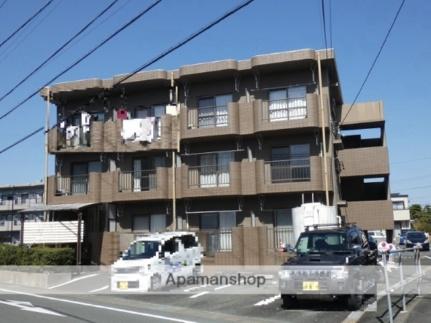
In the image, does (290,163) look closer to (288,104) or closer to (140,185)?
(288,104)

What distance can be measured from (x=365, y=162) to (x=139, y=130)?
11130 millimetres

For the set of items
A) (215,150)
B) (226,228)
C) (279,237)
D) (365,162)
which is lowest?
(279,237)

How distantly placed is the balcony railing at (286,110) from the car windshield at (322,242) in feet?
35.0

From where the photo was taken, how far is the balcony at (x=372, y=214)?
24.3 m

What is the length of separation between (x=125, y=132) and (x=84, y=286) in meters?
8.97

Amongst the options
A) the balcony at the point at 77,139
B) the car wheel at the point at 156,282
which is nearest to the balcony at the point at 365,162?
the balcony at the point at 77,139

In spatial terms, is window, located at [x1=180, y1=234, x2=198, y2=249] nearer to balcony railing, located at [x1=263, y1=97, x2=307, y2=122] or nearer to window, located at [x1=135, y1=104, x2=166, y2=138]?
balcony railing, located at [x1=263, y1=97, x2=307, y2=122]

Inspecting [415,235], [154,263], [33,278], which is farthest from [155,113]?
[415,235]

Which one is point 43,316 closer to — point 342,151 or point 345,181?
point 342,151

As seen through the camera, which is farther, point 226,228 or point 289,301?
point 226,228

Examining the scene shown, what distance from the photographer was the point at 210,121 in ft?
80.3

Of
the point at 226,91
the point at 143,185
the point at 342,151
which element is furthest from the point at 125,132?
the point at 342,151

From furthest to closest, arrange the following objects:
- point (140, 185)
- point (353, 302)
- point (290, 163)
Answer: point (140, 185), point (290, 163), point (353, 302)

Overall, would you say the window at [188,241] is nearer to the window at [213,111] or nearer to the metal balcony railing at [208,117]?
the window at [213,111]
